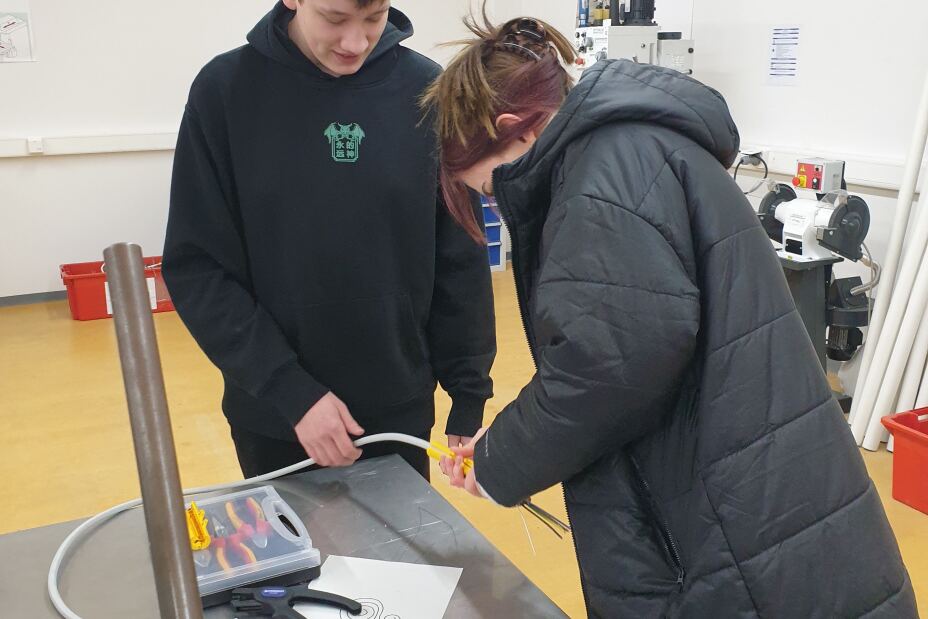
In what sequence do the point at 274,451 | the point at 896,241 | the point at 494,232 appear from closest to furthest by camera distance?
the point at 274,451
the point at 896,241
the point at 494,232

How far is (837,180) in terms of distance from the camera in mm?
3145

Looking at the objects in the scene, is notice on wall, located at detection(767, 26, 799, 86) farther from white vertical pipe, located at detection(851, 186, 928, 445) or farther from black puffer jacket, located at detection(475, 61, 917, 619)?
black puffer jacket, located at detection(475, 61, 917, 619)

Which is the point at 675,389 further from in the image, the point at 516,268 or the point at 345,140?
the point at 345,140

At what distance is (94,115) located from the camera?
4.92 meters

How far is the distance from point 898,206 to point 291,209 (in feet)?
8.09

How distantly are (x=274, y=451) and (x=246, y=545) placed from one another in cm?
38

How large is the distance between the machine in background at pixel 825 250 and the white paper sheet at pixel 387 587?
2382 millimetres

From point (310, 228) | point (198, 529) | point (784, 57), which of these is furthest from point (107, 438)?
point (784, 57)

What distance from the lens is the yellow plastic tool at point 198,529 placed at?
107cm

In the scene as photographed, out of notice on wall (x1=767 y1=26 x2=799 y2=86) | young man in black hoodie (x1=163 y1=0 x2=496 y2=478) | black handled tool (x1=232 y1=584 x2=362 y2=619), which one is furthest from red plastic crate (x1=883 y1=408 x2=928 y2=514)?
black handled tool (x1=232 y1=584 x2=362 y2=619)

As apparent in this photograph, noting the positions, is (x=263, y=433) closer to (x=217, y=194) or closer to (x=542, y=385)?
(x=217, y=194)

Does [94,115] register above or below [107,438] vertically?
above

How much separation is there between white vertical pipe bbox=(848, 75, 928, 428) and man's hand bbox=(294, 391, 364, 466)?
235cm

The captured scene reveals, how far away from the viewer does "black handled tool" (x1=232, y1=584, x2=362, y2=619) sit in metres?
0.98
